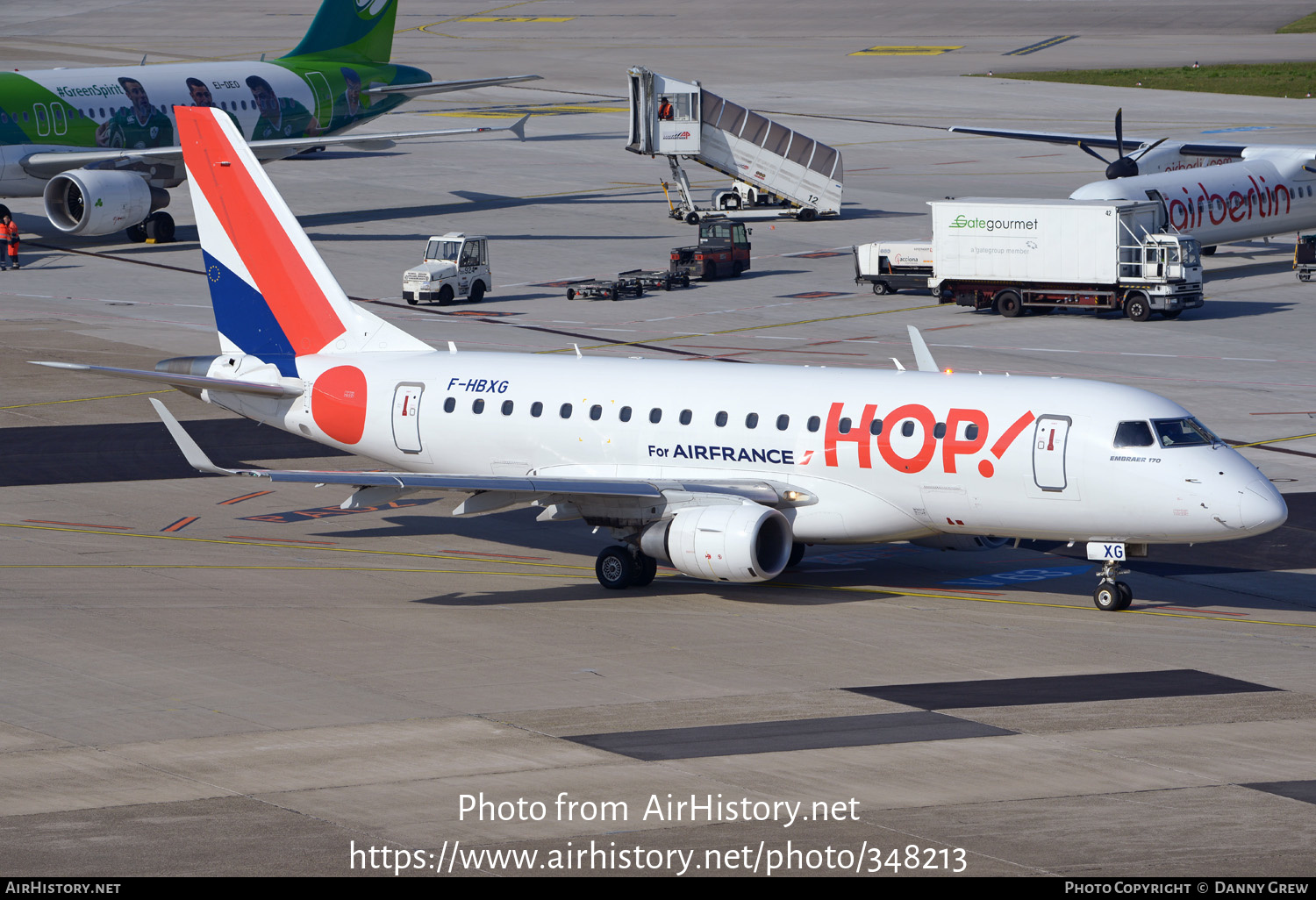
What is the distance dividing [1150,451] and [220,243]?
69.6 feet

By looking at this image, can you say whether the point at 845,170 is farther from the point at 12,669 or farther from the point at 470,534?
the point at 12,669

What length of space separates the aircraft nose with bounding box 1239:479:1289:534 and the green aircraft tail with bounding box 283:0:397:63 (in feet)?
231

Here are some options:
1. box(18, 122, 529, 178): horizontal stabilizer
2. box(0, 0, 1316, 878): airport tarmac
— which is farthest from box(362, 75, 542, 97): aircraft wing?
box(0, 0, 1316, 878): airport tarmac

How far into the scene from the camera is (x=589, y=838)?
2014 cm

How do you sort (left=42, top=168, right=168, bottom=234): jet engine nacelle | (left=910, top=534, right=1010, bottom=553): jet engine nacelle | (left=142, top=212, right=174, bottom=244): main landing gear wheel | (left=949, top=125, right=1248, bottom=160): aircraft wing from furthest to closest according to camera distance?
(left=949, top=125, right=1248, bottom=160): aircraft wing
(left=142, top=212, right=174, bottom=244): main landing gear wheel
(left=42, top=168, right=168, bottom=234): jet engine nacelle
(left=910, top=534, right=1010, bottom=553): jet engine nacelle

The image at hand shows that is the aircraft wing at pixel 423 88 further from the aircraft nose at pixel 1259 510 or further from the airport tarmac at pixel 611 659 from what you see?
the aircraft nose at pixel 1259 510

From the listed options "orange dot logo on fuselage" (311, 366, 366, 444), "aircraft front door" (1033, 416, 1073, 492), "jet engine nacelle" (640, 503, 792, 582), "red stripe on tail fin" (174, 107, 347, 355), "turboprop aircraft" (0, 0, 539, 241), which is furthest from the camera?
"turboprop aircraft" (0, 0, 539, 241)

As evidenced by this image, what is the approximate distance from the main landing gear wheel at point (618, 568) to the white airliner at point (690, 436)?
39mm

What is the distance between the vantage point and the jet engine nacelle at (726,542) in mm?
31703

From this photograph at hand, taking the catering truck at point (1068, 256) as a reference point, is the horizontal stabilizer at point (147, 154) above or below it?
above

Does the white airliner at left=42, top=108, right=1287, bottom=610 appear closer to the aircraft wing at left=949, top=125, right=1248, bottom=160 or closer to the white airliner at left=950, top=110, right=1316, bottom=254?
the white airliner at left=950, top=110, right=1316, bottom=254

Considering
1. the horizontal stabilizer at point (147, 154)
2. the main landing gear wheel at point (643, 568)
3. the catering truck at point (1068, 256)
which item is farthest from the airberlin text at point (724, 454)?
the horizontal stabilizer at point (147, 154)

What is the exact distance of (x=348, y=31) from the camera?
9225 centimetres

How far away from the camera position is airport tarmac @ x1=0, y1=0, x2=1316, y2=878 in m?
20.4
